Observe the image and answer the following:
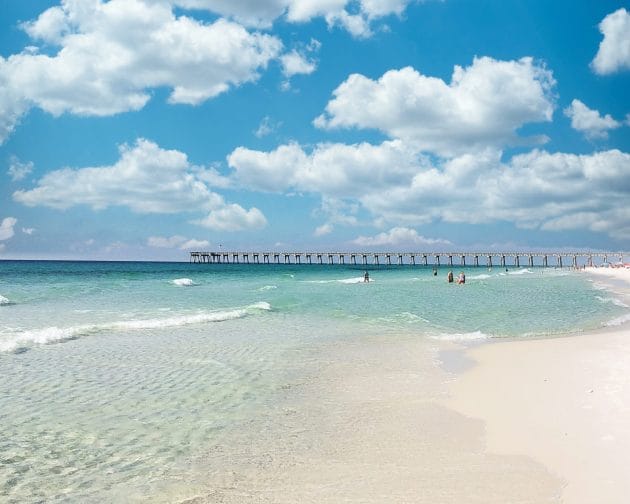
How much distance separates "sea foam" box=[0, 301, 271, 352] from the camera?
15.0 meters

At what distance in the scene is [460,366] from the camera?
1224cm

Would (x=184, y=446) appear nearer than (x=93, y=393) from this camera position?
Yes

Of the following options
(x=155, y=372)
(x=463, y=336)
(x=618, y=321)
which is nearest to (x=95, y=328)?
(x=155, y=372)

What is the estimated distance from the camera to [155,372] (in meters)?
11.6

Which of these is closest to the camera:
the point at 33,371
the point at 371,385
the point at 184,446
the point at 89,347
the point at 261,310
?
the point at 184,446

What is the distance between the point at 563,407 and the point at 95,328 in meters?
15.6

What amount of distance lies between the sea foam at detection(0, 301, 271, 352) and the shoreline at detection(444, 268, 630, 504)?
11.5 meters

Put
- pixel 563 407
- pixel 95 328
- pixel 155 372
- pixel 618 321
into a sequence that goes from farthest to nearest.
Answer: pixel 618 321 < pixel 95 328 < pixel 155 372 < pixel 563 407

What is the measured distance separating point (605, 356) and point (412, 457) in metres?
8.33

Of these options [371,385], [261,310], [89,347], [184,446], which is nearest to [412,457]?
[184,446]

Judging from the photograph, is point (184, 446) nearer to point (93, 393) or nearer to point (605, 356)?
point (93, 393)

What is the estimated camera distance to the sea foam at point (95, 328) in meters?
15.0

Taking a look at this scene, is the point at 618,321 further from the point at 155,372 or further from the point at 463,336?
the point at 155,372

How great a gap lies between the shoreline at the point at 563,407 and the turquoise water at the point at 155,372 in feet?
12.0
